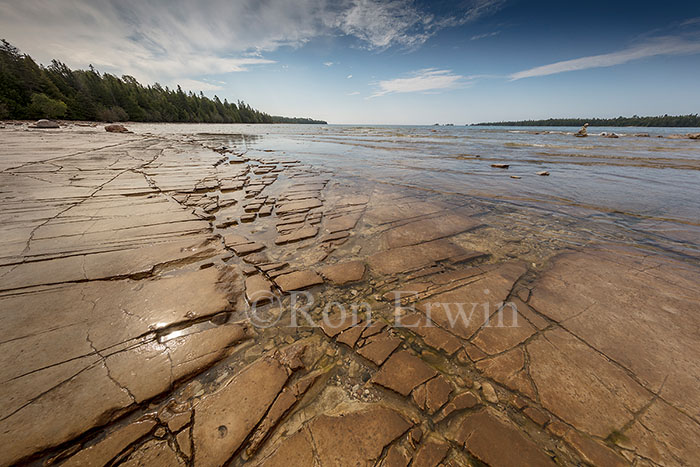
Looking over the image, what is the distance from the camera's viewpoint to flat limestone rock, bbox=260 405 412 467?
3.71ft

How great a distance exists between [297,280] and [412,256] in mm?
1450

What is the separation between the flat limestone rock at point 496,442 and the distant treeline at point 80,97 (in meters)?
57.3

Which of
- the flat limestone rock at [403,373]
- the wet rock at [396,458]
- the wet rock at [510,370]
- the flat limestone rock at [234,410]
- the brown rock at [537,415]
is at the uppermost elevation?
the flat limestone rock at [234,410]

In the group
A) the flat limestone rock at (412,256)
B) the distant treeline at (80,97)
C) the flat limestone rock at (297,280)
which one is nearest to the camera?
the flat limestone rock at (297,280)

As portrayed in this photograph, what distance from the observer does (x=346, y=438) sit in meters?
1.21

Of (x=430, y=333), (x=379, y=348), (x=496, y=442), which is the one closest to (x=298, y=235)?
(x=379, y=348)

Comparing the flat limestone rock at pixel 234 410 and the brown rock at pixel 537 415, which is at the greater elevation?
the flat limestone rock at pixel 234 410

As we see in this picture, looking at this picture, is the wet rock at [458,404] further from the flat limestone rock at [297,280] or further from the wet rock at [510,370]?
the flat limestone rock at [297,280]

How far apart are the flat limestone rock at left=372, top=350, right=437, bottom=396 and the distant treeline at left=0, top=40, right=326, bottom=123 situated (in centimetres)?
5675

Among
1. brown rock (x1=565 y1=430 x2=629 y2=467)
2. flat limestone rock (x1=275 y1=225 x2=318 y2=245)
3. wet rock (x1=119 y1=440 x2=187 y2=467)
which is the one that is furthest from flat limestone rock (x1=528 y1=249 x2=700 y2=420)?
wet rock (x1=119 y1=440 x2=187 y2=467)

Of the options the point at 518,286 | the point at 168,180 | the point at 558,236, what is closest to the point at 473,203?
the point at 558,236

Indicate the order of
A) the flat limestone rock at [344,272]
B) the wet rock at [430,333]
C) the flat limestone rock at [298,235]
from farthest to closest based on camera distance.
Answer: the flat limestone rock at [298,235] < the flat limestone rock at [344,272] < the wet rock at [430,333]

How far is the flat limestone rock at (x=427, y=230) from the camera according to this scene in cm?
328

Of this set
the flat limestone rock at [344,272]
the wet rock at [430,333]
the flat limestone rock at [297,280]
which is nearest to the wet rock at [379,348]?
the wet rock at [430,333]
